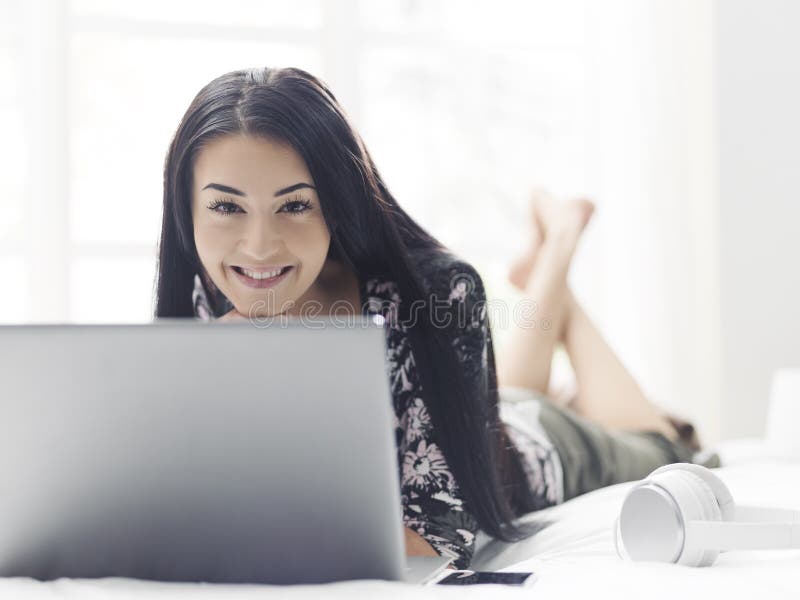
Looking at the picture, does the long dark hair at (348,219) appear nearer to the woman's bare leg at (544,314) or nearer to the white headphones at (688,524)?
the white headphones at (688,524)

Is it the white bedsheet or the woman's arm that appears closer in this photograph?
the white bedsheet

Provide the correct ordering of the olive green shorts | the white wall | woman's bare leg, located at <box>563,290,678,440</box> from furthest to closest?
the white wall → woman's bare leg, located at <box>563,290,678,440</box> → the olive green shorts

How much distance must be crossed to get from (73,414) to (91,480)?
58 millimetres

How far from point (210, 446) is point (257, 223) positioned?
52cm

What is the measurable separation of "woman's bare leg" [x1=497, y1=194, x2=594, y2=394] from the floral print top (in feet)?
2.47

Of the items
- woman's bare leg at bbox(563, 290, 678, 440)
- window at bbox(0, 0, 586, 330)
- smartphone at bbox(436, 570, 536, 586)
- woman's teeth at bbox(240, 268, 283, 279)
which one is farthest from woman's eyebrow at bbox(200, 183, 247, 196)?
window at bbox(0, 0, 586, 330)

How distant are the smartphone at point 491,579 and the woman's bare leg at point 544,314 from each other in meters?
1.30

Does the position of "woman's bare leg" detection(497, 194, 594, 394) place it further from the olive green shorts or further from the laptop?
the laptop

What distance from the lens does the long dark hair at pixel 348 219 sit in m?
1.14

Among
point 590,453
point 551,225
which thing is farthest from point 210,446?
point 551,225

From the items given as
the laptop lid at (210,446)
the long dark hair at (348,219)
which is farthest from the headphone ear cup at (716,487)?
the long dark hair at (348,219)

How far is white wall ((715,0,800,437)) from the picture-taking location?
2.95 metres

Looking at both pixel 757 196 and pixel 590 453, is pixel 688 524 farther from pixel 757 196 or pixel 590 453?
pixel 757 196

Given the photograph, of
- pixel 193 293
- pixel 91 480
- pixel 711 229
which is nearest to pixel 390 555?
pixel 91 480
